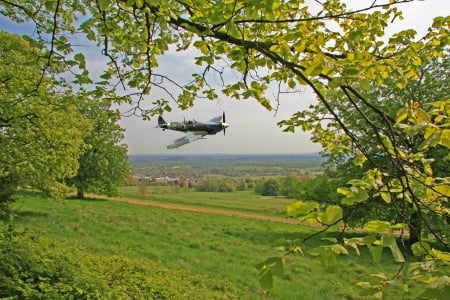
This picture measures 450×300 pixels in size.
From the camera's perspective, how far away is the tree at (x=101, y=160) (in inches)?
1312

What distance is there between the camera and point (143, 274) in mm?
9172

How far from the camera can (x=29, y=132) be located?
14758 millimetres

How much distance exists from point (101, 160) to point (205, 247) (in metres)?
21.3

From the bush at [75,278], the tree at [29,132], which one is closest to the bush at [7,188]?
the tree at [29,132]

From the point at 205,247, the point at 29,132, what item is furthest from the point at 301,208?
the point at 29,132

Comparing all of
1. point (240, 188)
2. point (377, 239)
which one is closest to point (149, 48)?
point (377, 239)

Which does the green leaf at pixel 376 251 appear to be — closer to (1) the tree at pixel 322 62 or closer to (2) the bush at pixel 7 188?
(1) the tree at pixel 322 62

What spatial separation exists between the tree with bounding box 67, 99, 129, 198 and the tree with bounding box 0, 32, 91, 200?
594 inches

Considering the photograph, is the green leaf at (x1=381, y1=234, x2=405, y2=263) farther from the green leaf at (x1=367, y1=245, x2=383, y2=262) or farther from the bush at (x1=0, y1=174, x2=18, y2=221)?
the bush at (x1=0, y1=174, x2=18, y2=221)

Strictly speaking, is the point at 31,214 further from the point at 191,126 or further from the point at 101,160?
the point at 191,126

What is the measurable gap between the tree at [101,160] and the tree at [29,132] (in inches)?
594

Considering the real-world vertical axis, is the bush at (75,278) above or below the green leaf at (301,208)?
below

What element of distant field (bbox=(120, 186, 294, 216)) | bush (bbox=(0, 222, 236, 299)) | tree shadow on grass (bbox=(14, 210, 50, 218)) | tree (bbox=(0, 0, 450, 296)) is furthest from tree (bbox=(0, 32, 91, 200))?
distant field (bbox=(120, 186, 294, 216))

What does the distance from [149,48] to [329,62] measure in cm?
291
